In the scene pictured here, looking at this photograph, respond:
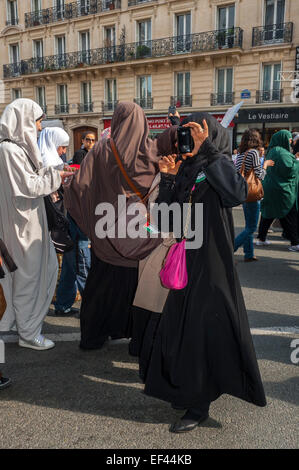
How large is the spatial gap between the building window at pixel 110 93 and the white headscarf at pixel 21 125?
73.3ft

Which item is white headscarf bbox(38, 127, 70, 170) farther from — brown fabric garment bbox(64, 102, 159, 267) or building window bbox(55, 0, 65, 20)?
building window bbox(55, 0, 65, 20)

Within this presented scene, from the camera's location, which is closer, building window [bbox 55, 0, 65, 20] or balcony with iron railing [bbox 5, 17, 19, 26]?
building window [bbox 55, 0, 65, 20]

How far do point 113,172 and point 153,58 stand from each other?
21443 millimetres

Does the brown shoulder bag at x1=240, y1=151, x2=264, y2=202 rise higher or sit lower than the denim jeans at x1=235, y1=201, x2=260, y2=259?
higher

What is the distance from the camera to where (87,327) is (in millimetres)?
3322

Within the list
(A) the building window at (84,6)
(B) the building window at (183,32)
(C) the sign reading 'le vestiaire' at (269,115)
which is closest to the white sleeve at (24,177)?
(C) the sign reading 'le vestiaire' at (269,115)

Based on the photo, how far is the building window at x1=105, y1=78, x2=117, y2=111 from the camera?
24466 millimetres

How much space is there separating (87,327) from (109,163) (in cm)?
137

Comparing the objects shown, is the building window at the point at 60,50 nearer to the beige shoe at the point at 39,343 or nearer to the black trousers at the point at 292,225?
the black trousers at the point at 292,225

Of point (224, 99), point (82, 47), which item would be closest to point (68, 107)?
point (82, 47)

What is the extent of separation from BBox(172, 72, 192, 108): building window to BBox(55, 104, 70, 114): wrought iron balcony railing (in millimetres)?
7616

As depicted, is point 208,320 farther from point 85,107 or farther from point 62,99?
point 62,99

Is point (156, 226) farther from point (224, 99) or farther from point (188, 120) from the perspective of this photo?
point (224, 99)

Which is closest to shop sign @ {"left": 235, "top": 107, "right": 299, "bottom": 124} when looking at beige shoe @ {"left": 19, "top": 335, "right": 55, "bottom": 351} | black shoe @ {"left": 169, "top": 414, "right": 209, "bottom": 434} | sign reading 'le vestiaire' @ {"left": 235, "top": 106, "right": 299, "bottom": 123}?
sign reading 'le vestiaire' @ {"left": 235, "top": 106, "right": 299, "bottom": 123}
